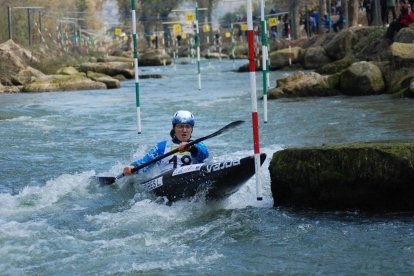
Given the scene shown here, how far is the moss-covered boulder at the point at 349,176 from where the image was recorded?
618 cm

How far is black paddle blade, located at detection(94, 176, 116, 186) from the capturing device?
8289 mm

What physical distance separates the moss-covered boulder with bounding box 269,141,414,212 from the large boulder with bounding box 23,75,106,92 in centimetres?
1897

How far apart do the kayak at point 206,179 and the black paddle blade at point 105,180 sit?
0.95m

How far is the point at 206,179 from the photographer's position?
695 cm

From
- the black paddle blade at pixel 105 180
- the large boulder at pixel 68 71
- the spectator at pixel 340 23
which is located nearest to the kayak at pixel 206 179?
the black paddle blade at pixel 105 180

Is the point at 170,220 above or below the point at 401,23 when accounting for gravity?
below

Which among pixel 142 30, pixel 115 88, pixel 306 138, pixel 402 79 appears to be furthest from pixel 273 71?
pixel 142 30

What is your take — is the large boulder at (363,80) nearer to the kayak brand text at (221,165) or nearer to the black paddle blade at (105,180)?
the black paddle blade at (105,180)

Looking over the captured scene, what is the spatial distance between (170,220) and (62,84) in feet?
62.2

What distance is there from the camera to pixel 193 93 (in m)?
21.4

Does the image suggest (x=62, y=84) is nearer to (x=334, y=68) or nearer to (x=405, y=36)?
(x=334, y=68)

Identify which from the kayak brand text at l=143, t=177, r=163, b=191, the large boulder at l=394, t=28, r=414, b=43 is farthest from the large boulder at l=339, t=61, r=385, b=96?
the kayak brand text at l=143, t=177, r=163, b=191

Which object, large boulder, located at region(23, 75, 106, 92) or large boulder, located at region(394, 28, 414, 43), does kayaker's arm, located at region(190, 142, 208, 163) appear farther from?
large boulder, located at region(23, 75, 106, 92)

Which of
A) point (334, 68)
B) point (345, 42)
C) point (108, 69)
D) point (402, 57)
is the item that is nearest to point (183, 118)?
point (402, 57)
